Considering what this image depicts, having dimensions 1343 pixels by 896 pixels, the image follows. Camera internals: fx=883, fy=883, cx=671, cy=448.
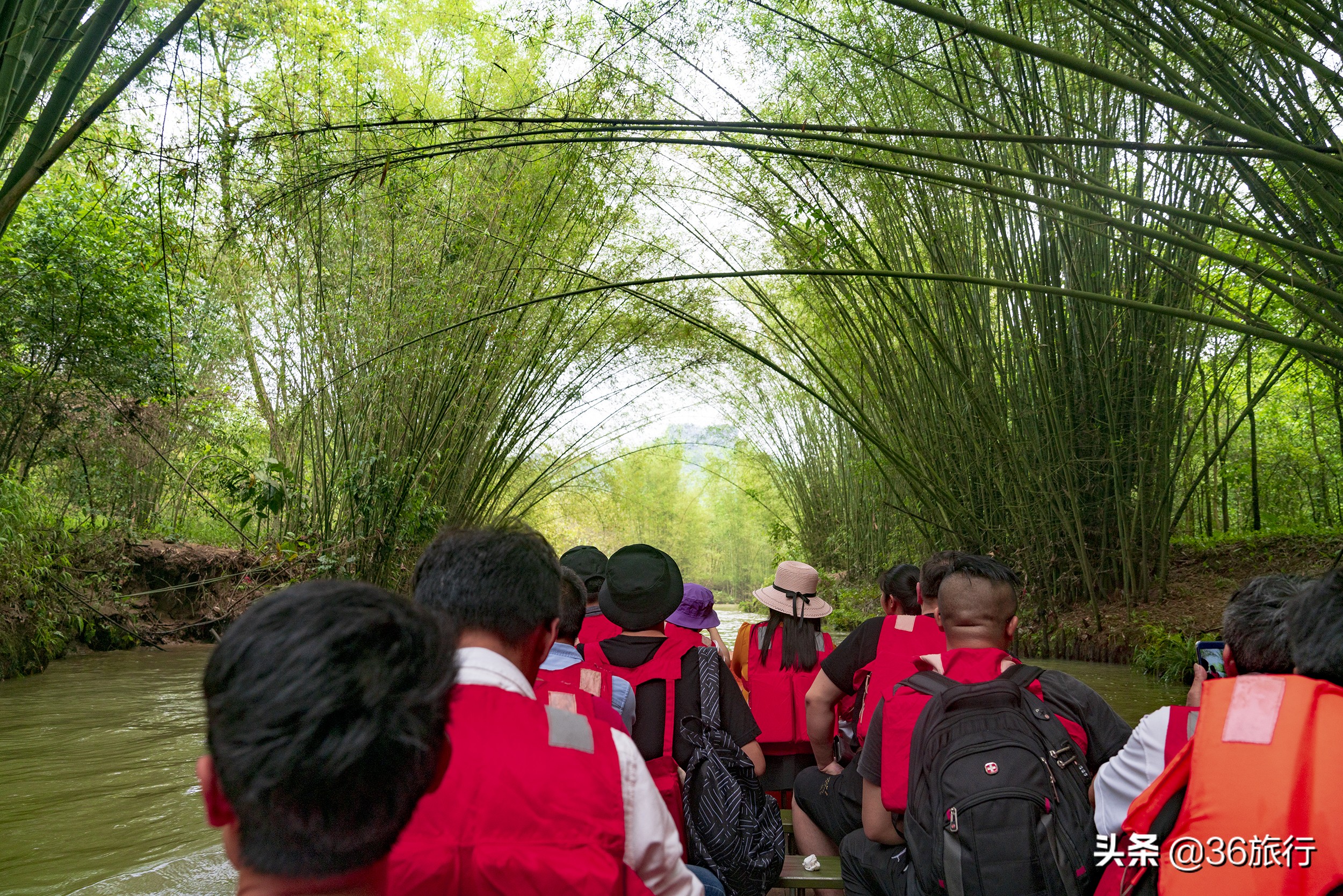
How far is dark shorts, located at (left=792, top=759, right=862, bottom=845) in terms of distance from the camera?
1926 mm

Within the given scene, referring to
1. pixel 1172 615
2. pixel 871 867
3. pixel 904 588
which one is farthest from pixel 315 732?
pixel 1172 615

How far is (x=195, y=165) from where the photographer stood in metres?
2.22

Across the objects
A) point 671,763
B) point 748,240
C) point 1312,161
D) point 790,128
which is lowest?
point 671,763

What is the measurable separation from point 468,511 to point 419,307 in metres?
2.59

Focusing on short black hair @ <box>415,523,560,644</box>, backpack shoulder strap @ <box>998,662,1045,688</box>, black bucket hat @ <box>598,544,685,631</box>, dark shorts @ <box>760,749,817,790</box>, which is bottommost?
dark shorts @ <box>760,749,817,790</box>

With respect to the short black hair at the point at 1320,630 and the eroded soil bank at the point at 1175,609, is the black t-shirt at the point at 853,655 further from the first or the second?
the eroded soil bank at the point at 1175,609

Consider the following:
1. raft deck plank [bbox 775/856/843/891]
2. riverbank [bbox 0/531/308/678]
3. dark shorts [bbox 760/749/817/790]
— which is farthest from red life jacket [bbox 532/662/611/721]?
riverbank [bbox 0/531/308/678]

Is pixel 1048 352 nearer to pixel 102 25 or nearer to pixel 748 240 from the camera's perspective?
pixel 748 240

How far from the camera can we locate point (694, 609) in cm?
261

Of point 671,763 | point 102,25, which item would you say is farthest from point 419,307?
point 671,763

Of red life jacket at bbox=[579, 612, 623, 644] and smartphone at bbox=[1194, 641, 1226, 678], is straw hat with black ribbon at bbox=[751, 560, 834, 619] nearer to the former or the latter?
red life jacket at bbox=[579, 612, 623, 644]

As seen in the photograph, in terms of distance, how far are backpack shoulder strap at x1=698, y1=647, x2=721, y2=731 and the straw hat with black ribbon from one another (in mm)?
727

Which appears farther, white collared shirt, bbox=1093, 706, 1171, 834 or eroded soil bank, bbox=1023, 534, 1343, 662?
eroded soil bank, bbox=1023, 534, 1343, 662

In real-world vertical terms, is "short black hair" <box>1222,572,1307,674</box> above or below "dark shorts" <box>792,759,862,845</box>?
above
